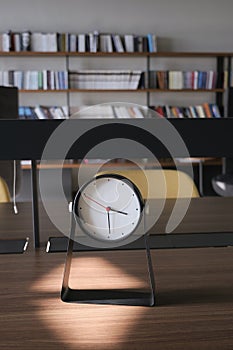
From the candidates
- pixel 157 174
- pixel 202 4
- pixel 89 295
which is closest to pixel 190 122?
pixel 89 295

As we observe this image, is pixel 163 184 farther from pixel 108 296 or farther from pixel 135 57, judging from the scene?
pixel 135 57

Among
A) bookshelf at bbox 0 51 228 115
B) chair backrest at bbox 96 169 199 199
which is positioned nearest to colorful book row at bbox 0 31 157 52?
bookshelf at bbox 0 51 228 115

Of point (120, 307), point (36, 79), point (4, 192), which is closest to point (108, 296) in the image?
point (120, 307)

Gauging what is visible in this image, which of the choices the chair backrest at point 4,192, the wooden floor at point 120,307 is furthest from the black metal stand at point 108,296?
the chair backrest at point 4,192

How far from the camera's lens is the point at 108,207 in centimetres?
96

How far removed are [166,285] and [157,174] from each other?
1.42 m

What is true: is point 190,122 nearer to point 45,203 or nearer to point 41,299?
point 41,299

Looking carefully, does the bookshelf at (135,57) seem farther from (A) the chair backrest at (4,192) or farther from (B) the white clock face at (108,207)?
(B) the white clock face at (108,207)

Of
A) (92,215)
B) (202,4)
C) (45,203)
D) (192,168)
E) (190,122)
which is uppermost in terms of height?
(202,4)

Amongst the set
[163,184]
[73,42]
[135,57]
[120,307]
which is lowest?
[163,184]

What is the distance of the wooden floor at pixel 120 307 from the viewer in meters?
0.74

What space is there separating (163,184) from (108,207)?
4.58 ft

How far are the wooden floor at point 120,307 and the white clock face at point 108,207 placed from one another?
0.12 m

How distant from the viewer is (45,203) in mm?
1963
